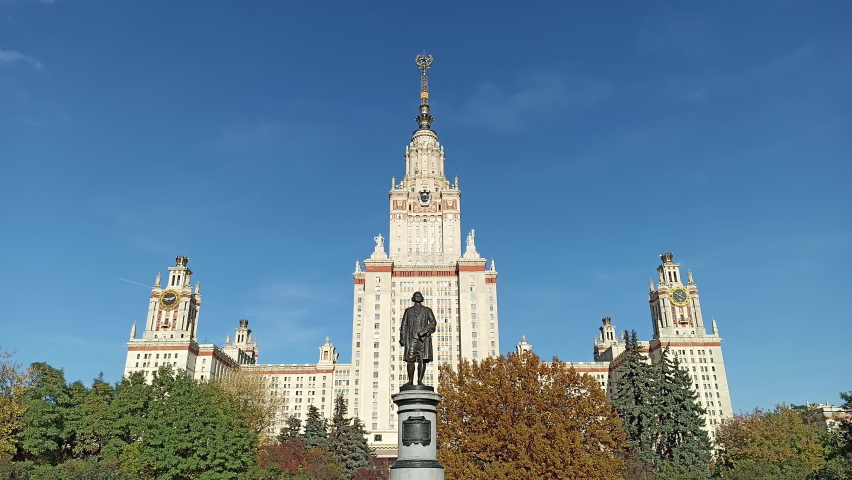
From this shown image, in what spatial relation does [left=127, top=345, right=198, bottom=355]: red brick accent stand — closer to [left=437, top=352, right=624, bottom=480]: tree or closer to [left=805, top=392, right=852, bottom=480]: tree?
[left=437, top=352, right=624, bottom=480]: tree

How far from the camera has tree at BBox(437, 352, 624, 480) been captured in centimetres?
3412

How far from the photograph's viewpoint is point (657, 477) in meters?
42.5

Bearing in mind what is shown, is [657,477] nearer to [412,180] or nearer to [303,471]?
[303,471]

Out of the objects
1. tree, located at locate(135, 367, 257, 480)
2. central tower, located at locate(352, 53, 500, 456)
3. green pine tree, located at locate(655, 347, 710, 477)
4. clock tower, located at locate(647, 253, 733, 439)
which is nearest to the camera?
tree, located at locate(135, 367, 257, 480)

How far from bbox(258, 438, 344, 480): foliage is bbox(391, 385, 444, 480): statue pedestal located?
33.8m

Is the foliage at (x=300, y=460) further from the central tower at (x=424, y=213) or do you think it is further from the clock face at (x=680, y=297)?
the clock face at (x=680, y=297)

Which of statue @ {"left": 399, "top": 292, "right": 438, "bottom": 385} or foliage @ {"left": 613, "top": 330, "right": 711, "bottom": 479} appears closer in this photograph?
statue @ {"left": 399, "top": 292, "right": 438, "bottom": 385}

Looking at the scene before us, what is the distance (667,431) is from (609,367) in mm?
75510

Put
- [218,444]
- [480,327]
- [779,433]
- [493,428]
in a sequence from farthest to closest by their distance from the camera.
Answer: [480,327]
[779,433]
[218,444]
[493,428]

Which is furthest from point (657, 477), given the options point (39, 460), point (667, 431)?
point (39, 460)

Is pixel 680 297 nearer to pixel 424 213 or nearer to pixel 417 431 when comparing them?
pixel 424 213

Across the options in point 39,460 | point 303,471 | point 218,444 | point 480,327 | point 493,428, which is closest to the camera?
point 493,428

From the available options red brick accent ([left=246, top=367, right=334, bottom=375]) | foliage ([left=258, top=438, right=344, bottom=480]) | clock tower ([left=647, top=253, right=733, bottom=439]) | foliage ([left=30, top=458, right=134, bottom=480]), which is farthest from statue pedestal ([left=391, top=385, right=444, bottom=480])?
red brick accent ([left=246, top=367, right=334, bottom=375])

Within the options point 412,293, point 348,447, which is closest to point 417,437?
point 348,447
